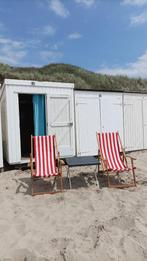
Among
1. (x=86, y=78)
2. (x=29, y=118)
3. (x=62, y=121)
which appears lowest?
(x=62, y=121)

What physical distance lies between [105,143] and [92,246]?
117 inches

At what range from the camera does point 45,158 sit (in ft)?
17.4

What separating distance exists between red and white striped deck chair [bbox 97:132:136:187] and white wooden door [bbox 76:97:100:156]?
6.51 ft

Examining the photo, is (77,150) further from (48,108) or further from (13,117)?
(13,117)

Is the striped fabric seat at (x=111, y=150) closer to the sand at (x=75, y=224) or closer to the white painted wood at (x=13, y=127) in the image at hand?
the sand at (x=75, y=224)

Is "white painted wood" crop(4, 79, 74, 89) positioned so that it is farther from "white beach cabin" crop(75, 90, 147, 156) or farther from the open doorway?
"white beach cabin" crop(75, 90, 147, 156)

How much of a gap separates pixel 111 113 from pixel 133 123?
104 centimetres

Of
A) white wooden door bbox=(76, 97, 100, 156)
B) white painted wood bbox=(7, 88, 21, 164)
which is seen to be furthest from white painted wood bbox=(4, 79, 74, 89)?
white wooden door bbox=(76, 97, 100, 156)

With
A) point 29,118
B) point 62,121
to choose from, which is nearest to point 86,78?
point 29,118

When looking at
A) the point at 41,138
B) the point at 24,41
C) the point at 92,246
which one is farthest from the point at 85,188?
the point at 24,41

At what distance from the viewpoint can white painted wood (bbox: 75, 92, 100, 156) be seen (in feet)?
25.1

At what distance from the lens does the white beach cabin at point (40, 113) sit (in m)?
6.46

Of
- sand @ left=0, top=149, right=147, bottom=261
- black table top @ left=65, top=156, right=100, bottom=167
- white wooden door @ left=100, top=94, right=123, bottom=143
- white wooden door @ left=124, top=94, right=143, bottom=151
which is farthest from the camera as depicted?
white wooden door @ left=124, top=94, right=143, bottom=151

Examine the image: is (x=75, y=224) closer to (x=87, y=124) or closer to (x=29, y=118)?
(x=87, y=124)
